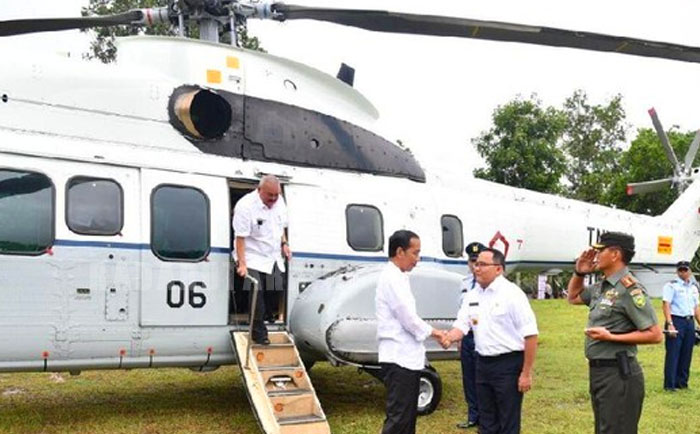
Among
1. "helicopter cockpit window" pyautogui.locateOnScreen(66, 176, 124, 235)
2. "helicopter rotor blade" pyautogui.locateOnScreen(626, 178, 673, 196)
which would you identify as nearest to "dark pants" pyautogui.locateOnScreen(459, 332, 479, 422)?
"helicopter cockpit window" pyautogui.locateOnScreen(66, 176, 124, 235)

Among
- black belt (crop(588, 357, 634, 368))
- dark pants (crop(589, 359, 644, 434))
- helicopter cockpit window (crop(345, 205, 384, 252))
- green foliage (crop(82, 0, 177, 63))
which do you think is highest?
green foliage (crop(82, 0, 177, 63))

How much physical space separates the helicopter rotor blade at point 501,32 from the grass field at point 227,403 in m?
3.69

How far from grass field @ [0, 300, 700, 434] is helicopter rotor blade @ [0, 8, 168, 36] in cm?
372

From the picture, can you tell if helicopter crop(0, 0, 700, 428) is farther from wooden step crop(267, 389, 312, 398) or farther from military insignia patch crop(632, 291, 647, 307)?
military insignia patch crop(632, 291, 647, 307)

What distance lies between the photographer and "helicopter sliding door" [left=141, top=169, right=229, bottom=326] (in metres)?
6.33

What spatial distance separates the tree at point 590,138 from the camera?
166 ft

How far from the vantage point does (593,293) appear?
447cm

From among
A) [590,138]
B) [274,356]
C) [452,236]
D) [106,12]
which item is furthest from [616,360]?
[590,138]

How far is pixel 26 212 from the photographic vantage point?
19.1ft

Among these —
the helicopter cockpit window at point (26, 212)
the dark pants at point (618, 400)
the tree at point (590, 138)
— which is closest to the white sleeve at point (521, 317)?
the dark pants at point (618, 400)

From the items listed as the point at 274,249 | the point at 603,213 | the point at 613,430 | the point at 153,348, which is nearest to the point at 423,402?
the point at 274,249

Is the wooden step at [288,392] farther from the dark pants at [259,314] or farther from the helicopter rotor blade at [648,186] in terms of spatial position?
the helicopter rotor blade at [648,186]

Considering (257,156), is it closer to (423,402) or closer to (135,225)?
(135,225)

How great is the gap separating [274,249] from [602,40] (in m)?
3.69
